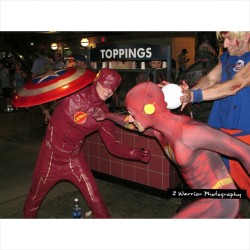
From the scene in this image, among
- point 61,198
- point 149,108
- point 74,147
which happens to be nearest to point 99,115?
point 74,147

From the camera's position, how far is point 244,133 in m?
2.55

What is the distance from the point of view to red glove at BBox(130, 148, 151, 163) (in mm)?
2770

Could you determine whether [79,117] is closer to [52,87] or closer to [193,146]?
[52,87]

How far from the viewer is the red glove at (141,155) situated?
2.77 metres

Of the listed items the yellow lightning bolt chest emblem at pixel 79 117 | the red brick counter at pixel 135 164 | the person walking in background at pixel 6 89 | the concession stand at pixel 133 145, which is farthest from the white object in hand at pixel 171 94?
the person walking in background at pixel 6 89

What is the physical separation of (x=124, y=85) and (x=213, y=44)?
199 cm

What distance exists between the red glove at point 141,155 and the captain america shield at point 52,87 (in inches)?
29.4

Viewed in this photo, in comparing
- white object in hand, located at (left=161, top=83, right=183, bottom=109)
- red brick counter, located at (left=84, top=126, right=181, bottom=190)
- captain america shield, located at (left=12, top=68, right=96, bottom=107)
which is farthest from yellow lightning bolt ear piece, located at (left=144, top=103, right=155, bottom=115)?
red brick counter, located at (left=84, top=126, right=181, bottom=190)

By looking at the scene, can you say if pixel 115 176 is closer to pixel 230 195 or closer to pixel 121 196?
pixel 121 196

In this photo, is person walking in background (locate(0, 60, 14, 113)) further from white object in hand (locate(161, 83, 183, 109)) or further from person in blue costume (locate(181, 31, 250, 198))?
white object in hand (locate(161, 83, 183, 109))

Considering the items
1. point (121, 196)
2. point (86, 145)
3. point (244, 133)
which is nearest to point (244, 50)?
point (244, 133)

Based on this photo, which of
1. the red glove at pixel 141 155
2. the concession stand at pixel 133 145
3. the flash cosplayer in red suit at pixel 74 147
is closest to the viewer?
the red glove at pixel 141 155

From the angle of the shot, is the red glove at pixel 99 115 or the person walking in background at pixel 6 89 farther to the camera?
the person walking in background at pixel 6 89

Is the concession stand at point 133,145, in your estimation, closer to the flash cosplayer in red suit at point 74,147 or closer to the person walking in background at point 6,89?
the flash cosplayer in red suit at point 74,147
